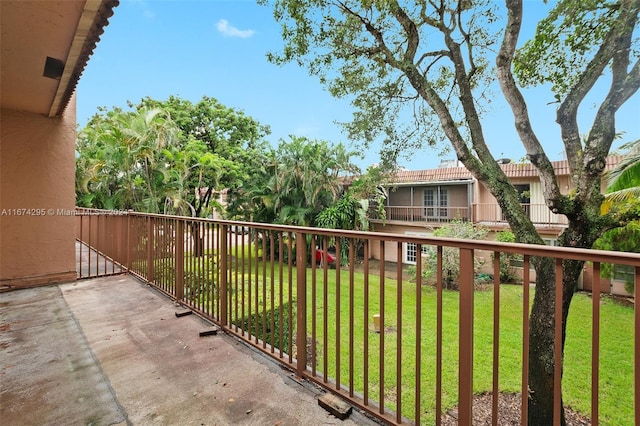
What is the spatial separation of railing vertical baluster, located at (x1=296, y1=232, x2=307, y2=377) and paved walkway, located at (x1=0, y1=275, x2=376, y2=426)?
0.14 m

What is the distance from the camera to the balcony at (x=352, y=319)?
4.83ft

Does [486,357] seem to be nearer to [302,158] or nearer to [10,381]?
[10,381]

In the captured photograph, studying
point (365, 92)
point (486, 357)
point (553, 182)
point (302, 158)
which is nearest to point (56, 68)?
point (365, 92)

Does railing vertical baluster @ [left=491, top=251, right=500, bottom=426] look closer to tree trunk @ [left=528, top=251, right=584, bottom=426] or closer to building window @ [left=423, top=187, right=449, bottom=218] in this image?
tree trunk @ [left=528, top=251, right=584, bottom=426]

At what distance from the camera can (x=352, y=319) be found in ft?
6.49

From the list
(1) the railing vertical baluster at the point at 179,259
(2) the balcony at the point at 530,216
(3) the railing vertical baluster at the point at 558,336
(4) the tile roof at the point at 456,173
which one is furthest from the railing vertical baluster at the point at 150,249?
(4) the tile roof at the point at 456,173

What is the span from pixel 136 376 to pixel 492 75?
764 cm

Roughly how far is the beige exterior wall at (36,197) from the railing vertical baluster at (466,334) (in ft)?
18.7

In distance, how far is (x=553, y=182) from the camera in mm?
3891

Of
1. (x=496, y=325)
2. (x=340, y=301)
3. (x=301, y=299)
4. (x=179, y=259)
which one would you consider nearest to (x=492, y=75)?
(x=340, y=301)

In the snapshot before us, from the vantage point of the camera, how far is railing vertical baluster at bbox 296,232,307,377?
227cm

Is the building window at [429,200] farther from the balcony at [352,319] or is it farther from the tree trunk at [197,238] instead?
the tree trunk at [197,238]

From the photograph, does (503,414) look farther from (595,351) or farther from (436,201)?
(436,201)

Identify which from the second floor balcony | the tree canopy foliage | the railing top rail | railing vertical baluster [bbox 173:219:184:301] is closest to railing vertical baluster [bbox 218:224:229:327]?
railing vertical baluster [bbox 173:219:184:301]
